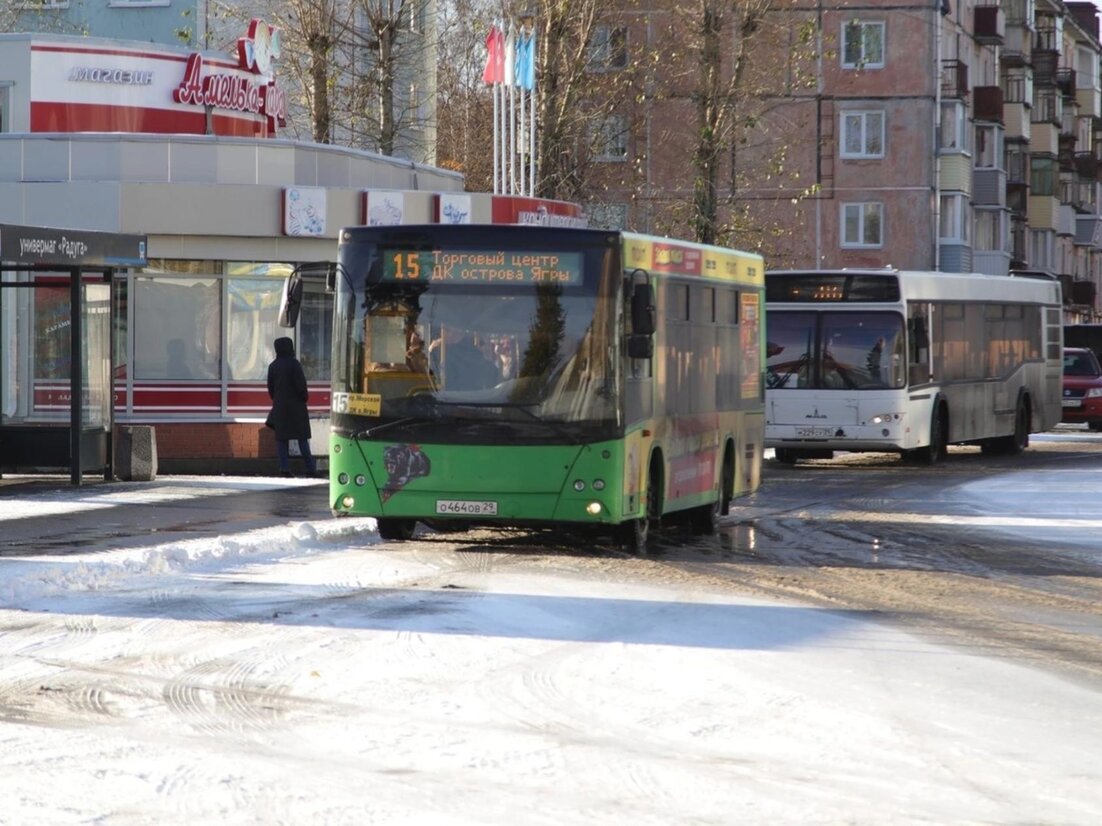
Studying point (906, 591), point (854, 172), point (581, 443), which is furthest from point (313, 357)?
point (854, 172)

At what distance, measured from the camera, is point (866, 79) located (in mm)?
74125

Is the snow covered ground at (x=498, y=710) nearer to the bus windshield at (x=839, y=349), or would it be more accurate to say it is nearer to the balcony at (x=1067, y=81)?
the bus windshield at (x=839, y=349)

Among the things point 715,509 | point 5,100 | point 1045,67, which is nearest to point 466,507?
point 715,509

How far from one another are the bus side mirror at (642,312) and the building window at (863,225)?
57.6 meters

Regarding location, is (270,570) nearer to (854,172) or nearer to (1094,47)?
(854,172)

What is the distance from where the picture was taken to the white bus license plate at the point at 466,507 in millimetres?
17250

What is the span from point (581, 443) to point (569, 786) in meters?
9.39

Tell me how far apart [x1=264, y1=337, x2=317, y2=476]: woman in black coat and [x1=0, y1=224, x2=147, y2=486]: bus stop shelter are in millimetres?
2549

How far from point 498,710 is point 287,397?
18.2m

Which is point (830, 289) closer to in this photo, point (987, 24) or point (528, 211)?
point (528, 211)

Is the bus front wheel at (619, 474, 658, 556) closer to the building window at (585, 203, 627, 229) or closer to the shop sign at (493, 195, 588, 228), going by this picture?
the shop sign at (493, 195, 588, 228)

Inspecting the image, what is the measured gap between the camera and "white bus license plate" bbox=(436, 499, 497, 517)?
17.2m

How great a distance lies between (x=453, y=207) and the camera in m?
34.6

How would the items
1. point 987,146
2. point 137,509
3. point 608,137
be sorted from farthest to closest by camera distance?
point 987,146, point 608,137, point 137,509
